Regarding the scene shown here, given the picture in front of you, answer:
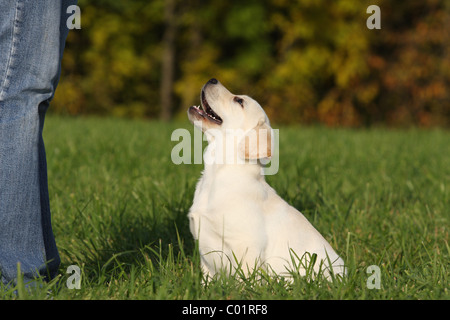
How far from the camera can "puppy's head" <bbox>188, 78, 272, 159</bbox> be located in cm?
295

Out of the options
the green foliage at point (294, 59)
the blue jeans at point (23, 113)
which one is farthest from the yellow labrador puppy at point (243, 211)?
the green foliage at point (294, 59)

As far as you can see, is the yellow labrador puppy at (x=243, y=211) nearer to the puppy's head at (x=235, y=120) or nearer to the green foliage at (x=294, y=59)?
the puppy's head at (x=235, y=120)

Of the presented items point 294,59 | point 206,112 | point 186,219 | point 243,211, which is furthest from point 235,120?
point 294,59

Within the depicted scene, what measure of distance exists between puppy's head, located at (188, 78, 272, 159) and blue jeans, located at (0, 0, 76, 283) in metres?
0.90

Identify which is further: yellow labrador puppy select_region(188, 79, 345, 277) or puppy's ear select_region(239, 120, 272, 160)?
puppy's ear select_region(239, 120, 272, 160)

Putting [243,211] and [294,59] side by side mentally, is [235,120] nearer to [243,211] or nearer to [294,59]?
[243,211]

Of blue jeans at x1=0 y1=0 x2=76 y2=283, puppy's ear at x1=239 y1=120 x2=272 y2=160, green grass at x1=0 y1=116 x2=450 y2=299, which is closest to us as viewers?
blue jeans at x1=0 y1=0 x2=76 y2=283

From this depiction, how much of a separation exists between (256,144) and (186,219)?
3.76 ft

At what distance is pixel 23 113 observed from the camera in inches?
94.4

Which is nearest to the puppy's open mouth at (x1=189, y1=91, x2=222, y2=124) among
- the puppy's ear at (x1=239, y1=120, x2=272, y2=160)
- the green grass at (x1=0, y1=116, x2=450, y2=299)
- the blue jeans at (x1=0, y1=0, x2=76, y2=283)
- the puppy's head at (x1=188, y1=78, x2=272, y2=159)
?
the puppy's head at (x1=188, y1=78, x2=272, y2=159)

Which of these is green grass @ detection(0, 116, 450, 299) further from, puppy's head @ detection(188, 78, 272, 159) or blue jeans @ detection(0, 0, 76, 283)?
puppy's head @ detection(188, 78, 272, 159)

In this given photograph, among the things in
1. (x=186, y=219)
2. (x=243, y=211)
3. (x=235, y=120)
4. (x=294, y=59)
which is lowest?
(x=186, y=219)

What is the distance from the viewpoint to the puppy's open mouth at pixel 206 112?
3072 millimetres
